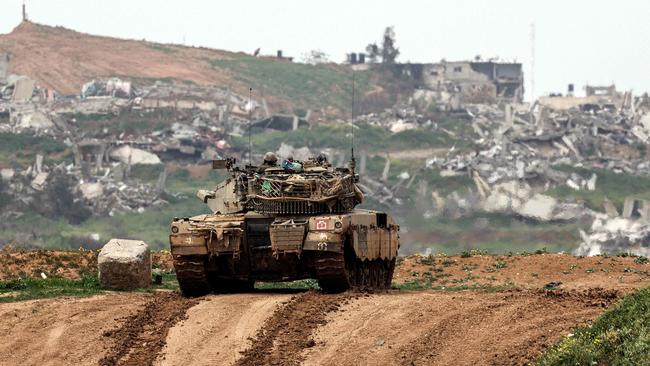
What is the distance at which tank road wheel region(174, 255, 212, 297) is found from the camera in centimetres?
3309

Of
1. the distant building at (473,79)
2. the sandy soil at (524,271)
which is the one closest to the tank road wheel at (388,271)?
the sandy soil at (524,271)

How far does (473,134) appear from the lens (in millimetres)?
127000

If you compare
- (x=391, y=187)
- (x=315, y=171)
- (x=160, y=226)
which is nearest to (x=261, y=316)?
(x=315, y=171)

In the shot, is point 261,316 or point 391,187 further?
point 391,187

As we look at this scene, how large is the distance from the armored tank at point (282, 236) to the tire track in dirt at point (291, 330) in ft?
4.25

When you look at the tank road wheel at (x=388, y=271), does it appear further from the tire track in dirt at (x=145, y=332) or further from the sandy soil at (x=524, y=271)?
the tire track in dirt at (x=145, y=332)

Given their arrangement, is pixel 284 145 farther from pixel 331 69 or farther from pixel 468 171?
pixel 331 69

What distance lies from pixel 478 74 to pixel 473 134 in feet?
83.3

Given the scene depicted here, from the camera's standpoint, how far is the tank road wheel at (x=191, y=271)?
109ft

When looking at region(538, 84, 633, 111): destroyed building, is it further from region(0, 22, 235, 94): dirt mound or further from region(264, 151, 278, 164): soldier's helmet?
region(264, 151, 278, 164): soldier's helmet

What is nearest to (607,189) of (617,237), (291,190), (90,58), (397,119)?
(617,237)

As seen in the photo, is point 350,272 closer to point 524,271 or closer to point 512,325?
point 524,271

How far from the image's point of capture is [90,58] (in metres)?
148

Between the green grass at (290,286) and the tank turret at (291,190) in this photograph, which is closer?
the tank turret at (291,190)
